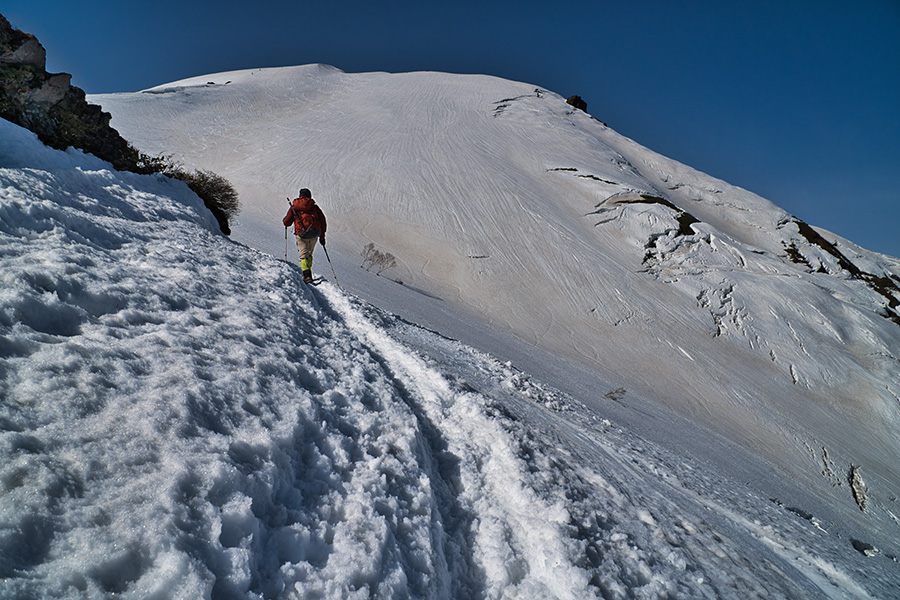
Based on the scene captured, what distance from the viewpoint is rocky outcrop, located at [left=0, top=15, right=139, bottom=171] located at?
6.89 metres

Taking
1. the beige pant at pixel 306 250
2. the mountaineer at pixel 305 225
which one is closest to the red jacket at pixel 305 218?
the mountaineer at pixel 305 225

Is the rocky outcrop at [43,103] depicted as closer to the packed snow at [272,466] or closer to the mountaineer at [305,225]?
the packed snow at [272,466]

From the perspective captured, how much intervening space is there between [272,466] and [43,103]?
945 cm

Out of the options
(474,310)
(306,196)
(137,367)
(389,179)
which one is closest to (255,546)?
(137,367)

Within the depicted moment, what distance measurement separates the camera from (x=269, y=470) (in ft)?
7.84

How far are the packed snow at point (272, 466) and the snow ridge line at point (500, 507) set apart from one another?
2 centimetres

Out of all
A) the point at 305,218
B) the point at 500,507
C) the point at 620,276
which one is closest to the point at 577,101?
the point at 620,276

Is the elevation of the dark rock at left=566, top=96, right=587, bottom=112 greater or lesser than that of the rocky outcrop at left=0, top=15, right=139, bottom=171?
greater

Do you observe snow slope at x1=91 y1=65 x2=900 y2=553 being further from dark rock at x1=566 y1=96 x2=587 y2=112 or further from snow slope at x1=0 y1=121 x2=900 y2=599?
dark rock at x1=566 y1=96 x2=587 y2=112

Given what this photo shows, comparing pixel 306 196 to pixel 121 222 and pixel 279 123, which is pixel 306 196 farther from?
pixel 279 123

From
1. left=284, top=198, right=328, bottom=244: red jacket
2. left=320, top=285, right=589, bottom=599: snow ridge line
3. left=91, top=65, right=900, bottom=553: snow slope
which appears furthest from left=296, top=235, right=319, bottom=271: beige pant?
left=320, top=285, right=589, bottom=599: snow ridge line

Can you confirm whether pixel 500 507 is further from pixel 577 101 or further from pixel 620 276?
pixel 577 101

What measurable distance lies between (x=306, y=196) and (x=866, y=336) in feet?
70.0

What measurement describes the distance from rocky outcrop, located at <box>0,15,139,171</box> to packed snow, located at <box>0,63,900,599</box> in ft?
7.31
